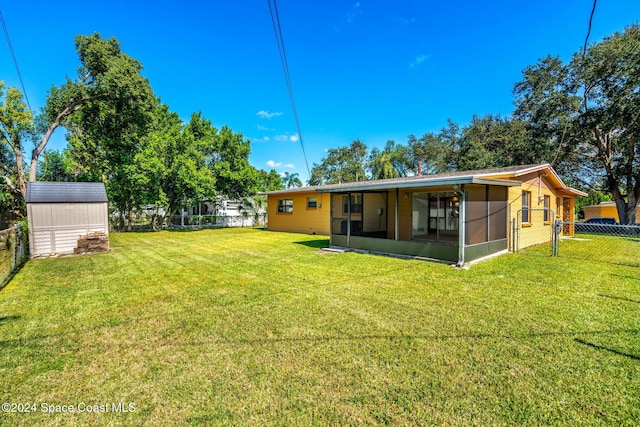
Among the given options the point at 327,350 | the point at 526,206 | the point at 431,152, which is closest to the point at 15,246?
the point at 327,350

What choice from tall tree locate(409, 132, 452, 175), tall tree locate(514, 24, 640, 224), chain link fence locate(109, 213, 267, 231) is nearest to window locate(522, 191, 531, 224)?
tall tree locate(514, 24, 640, 224)

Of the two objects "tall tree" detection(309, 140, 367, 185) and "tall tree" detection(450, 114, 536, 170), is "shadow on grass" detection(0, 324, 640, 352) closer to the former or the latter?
"tall tree" detection(450, 114, 536, 170)

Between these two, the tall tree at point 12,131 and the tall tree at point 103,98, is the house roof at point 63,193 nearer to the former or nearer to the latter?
the tall tree at point 103,98

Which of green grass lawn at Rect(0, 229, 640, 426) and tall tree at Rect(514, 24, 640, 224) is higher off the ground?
tall tree at Rect(514, 24, 640, 224)

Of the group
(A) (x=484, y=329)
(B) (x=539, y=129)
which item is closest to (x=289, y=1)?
(A) (x=484, y=329)

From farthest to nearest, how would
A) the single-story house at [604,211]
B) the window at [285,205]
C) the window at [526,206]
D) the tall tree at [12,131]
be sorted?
the single-story house at [604,211] < the window at [285,205] < the tall tree at [12,131] < the window at [526,206]

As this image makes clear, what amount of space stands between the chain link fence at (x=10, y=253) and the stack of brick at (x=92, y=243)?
124 cm

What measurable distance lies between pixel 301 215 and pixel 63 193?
9.82 metres

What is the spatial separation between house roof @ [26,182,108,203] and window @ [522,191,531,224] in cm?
1385

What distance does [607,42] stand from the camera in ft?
49.8

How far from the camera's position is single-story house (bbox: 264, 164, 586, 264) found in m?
7.08

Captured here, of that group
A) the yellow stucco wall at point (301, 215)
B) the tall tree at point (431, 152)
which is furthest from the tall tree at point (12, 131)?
the tall tree at point (431, 152)

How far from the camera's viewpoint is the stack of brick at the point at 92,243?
908cm

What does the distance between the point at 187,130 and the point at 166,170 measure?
323cm
